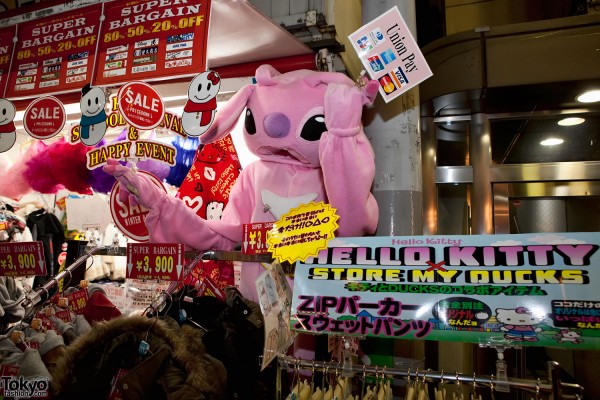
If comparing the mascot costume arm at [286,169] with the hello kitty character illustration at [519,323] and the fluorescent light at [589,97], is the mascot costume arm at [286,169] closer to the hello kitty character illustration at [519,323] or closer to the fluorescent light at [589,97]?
the hello kitty character illustration at [519,323]

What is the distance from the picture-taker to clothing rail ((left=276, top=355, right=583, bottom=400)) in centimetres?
131

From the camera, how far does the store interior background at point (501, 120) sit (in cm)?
398

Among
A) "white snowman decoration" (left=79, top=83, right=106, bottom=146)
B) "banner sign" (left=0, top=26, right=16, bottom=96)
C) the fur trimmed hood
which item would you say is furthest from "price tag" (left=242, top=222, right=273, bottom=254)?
"banner sign" (left=0, top=26, right=16, bottom=96)

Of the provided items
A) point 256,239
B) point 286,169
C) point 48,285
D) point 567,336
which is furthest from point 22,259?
point 567,336

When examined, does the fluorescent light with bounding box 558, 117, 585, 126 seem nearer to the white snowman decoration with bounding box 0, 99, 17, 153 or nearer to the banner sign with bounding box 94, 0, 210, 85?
the banner sign with bounding box 94, 0, 210, 85

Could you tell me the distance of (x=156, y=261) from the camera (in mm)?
Answer: 2301

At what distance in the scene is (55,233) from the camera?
541 centimetres

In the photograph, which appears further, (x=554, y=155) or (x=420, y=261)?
(x=554, y=155)

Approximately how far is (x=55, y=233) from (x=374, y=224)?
15.0ft

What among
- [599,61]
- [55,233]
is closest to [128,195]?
[55,233]

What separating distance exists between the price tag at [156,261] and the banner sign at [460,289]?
87cm

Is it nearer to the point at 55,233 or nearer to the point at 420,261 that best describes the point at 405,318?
the point at 420,261

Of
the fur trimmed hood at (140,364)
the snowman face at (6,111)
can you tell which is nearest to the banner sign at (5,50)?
the snowman face at (6,111)

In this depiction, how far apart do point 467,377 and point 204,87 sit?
1780 mm
